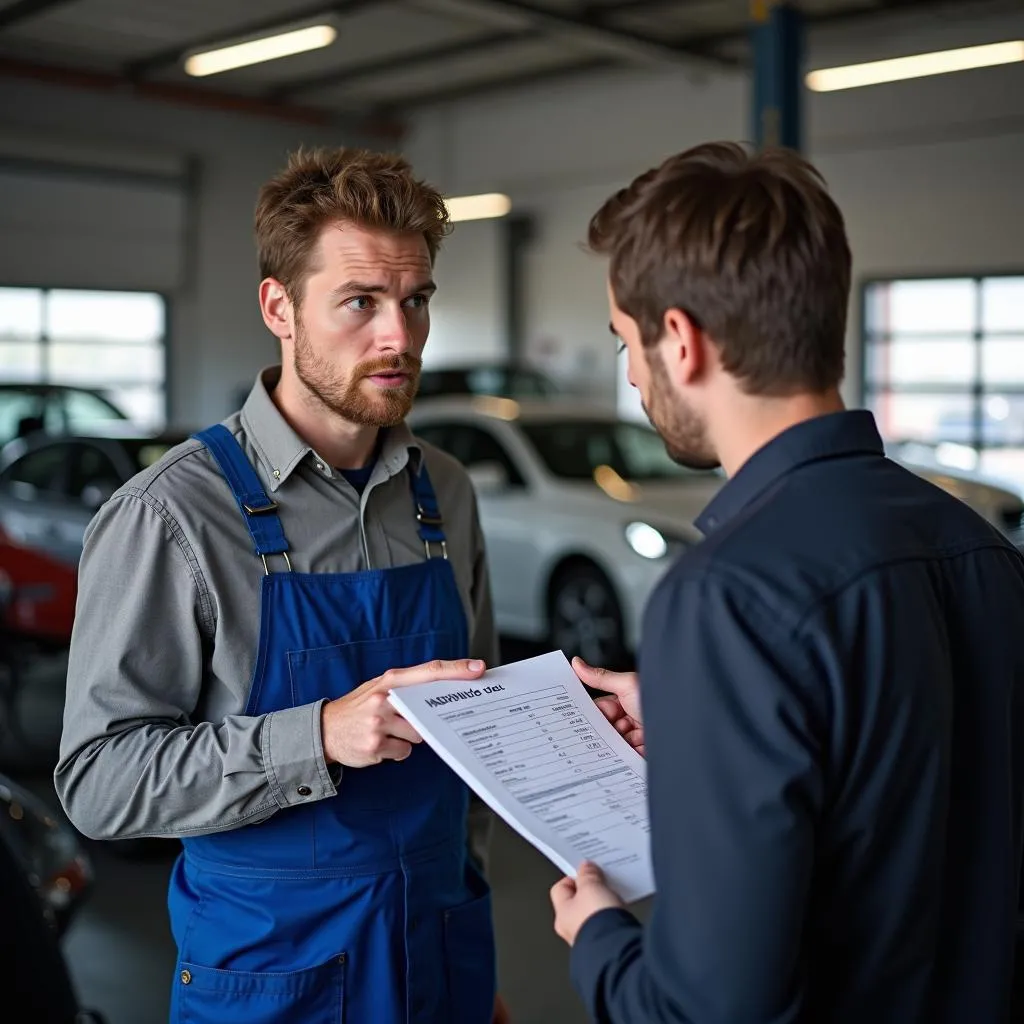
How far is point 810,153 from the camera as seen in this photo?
41.3 ft

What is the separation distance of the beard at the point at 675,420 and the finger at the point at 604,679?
1.43 feet

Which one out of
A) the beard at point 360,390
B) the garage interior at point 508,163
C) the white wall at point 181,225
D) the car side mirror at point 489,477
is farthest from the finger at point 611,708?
the white wall at point 181,225

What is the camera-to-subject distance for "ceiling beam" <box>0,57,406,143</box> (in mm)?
13742

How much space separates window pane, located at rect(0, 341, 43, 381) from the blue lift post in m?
8.94

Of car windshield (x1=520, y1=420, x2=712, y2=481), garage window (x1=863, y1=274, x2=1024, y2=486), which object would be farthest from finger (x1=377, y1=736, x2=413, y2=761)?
garage window (x1=863, y1=274, x2=1024, y2=486)

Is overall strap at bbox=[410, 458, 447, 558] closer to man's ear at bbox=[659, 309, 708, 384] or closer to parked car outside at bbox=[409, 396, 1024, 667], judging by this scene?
man's ear at bbox=[659, 309, 708, 384]

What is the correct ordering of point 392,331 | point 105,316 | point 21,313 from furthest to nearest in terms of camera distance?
point 105,316, point 21,313, point 392,331

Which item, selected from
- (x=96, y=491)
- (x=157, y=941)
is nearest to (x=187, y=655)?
(x=157, y=941)

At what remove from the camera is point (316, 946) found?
5.61 ft

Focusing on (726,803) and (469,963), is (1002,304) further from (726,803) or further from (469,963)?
(726,803)

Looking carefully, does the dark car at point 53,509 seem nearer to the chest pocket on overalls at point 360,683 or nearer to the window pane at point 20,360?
the chest pocket on overalls at point 360,683

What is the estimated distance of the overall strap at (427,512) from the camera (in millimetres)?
1988

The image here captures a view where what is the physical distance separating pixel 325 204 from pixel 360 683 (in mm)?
670

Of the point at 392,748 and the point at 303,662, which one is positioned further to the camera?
the point at 303,662
